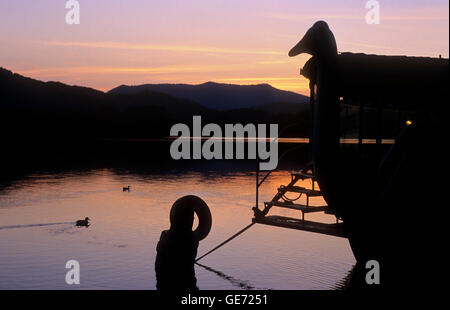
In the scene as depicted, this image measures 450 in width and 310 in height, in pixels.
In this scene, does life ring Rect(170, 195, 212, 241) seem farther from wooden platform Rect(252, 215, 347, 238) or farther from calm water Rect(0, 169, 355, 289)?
calm water Rect(0, 169, 355, 289)

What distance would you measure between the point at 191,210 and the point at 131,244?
23324mm

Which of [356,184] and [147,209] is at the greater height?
[356,184]

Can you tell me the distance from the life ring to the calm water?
1239cm

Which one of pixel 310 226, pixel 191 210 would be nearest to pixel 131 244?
pixel 310 226

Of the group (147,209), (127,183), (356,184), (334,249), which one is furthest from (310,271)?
(127,183)

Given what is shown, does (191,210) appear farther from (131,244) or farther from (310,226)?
(131,244)

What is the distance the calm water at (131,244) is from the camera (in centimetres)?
2920

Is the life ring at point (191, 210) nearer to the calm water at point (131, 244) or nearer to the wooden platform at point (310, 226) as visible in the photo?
the wooden platform at point (310, 226)

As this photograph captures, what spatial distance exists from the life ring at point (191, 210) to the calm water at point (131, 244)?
12.4 m

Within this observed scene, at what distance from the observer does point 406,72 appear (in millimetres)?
15391

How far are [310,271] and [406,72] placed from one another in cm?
1826

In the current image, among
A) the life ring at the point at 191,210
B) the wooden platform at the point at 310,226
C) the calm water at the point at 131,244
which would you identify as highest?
the life ring at the point at 191,210

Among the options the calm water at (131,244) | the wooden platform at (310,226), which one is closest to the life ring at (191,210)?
the wooden platform at (310,226)
